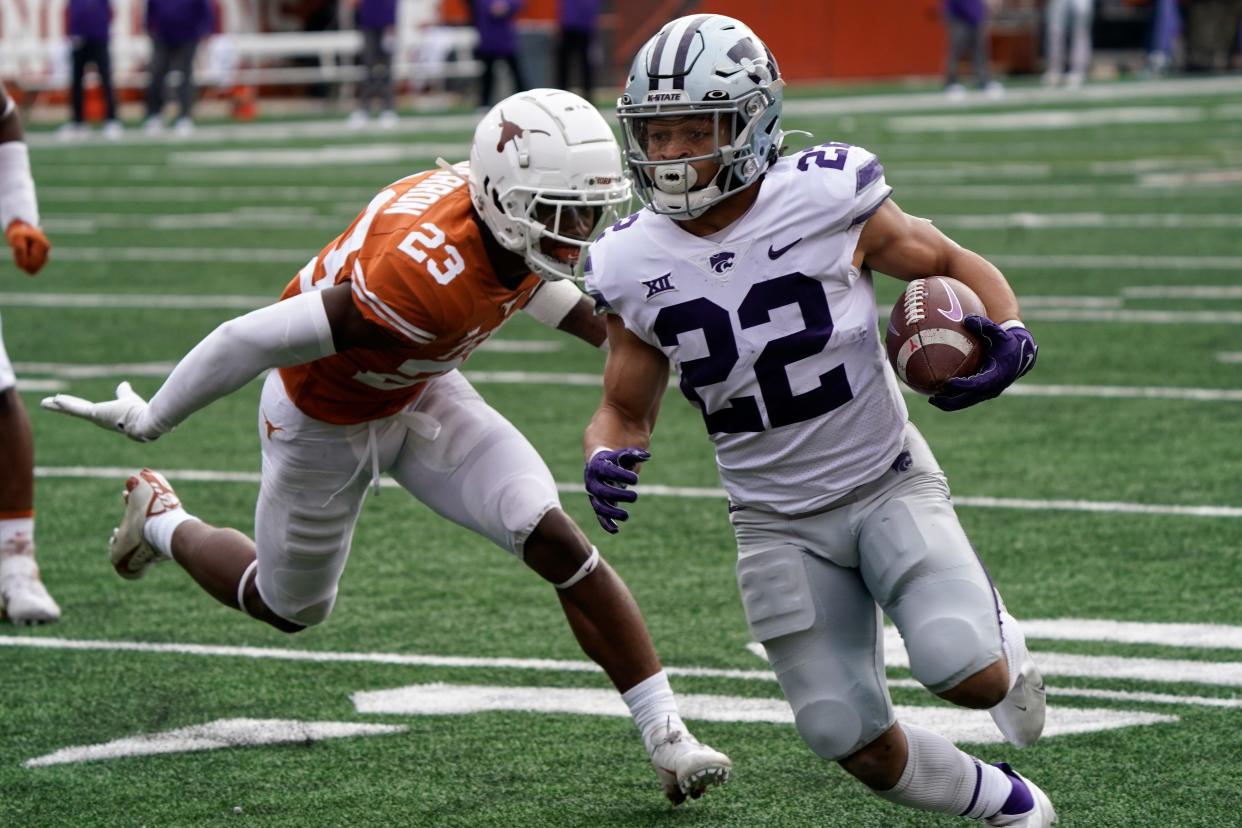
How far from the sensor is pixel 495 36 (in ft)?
66.9

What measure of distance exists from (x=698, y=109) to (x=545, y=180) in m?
0.59

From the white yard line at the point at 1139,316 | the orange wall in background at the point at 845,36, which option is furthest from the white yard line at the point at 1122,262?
the orange wall in background at the point at 845,36

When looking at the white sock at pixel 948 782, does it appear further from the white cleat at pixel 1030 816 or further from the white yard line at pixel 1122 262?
the white yard line at pixel 1122 262

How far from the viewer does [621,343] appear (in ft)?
12.8

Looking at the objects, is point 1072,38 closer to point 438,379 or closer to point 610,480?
point 438,379

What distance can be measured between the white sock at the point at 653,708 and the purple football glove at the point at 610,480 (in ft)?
2.34

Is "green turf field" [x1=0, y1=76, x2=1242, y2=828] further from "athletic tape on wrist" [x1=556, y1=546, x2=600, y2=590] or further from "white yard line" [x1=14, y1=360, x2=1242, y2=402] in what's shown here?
"athletic tape on wrist" [x1=556, y1=546, x2=600, y2=590]

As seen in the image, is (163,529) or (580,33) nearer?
(163,529)

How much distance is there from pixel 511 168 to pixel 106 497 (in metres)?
3.30

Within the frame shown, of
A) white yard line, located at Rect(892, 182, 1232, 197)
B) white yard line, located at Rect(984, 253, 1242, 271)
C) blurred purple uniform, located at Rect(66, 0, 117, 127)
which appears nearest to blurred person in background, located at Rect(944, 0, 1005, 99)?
white yard line, located at Rect(892, 182, 1232, 197)

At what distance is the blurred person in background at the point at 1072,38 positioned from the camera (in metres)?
24.6

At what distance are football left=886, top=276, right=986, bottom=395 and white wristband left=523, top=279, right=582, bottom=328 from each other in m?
1.14

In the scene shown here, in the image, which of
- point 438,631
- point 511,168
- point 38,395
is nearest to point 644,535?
point 438,631

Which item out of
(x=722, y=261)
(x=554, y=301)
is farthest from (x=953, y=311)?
(x=554, y=301)
